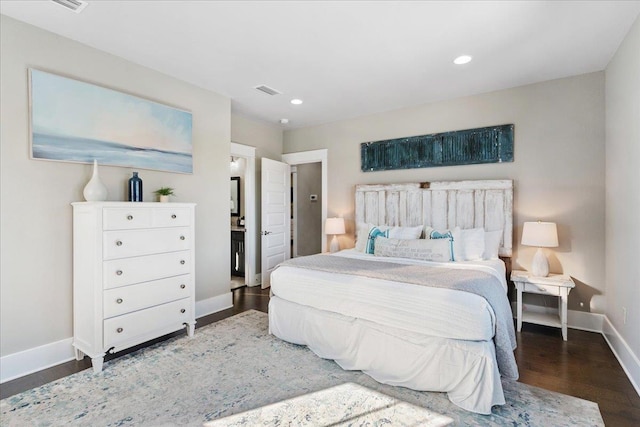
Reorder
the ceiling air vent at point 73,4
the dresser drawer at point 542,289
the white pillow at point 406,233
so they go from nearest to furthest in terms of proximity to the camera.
Answer: 1. the ceiling air vent at point 73,4
2. the dresser drawer at point 542,289
3. the white pillow at point 406,233

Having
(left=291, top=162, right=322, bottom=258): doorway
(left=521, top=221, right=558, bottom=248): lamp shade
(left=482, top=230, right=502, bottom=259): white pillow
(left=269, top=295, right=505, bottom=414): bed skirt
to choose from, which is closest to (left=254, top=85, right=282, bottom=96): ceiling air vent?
(left=269, top=295, right=505, bottom=414): bed skirt

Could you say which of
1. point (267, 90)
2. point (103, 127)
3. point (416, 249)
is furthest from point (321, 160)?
point (103, 127)

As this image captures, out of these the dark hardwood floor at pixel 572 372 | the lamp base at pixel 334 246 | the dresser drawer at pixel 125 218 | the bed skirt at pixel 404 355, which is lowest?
the dark hardwood floor at pixel 572 372

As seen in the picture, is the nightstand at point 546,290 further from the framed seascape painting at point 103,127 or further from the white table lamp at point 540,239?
the framed seascape painting at point 103,127

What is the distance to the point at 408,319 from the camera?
7.10 ft

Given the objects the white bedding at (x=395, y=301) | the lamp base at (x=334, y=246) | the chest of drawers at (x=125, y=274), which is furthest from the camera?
the lamp base at (x=334, y=246)

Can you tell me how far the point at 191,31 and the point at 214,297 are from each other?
2877 millimetres

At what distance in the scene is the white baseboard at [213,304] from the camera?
367cm

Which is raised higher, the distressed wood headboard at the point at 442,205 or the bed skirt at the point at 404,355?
the distressed wood headboard at the point at 442,205

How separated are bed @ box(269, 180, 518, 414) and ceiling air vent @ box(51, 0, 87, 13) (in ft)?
8.29

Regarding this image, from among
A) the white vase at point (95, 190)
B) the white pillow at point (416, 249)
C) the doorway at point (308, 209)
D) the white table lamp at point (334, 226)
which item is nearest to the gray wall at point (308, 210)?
the doorway at point (308, 209)

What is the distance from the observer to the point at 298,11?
2.24 m

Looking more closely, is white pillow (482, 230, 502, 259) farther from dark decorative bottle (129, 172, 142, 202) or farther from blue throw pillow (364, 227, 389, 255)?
dark decorative bottle (129, 172, 142, 202)

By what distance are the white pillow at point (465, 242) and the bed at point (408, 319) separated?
0.12m
